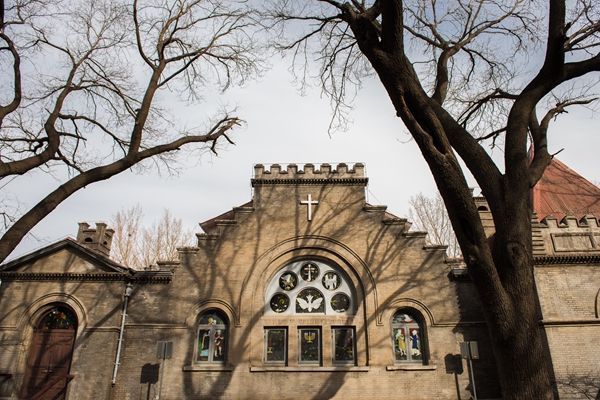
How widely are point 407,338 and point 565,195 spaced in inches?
446

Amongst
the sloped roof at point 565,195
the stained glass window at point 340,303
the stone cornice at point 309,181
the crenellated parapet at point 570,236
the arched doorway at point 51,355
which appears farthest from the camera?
the sloped roof at point 565,195

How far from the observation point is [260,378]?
Result: 51.3ft

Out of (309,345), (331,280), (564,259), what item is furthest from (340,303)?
(564,259)

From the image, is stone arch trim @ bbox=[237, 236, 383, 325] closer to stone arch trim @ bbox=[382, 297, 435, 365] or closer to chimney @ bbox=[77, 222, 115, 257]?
stone arch trim @ bbox=[382, 297, 435, 365]

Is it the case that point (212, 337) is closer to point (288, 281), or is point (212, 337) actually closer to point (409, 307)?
point (288, 281)

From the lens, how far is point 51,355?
632 inches

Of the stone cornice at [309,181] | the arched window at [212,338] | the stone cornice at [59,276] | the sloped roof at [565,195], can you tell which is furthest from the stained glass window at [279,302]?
the sloped roof at [565,195]

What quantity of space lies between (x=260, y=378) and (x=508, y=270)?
11059 mm

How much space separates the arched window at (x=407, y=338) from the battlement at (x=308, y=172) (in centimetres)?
558

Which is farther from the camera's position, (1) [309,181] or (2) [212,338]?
(1) [309,181]

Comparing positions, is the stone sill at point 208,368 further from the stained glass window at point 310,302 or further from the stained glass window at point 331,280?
the stained glass window at point 331,280

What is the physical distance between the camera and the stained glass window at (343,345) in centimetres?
1612

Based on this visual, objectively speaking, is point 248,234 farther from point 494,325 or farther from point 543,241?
point 494,325

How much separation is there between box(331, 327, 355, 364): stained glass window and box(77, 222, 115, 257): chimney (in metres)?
9.48
